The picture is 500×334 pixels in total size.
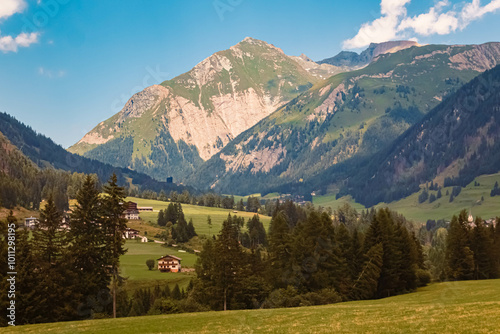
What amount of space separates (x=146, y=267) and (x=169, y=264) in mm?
7055

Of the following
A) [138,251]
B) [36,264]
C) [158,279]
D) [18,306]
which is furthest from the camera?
[138,251]

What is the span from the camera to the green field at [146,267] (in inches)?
4926

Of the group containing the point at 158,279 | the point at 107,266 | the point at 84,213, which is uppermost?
the point at 84,213

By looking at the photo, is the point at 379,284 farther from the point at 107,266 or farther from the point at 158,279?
the point at 158,279

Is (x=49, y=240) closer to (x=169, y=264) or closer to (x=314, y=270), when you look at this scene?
(x=314, y=270)

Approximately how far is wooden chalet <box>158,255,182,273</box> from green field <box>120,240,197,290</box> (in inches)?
83.3

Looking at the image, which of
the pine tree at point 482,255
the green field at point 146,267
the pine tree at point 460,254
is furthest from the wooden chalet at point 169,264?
the pine tree at point 482,255

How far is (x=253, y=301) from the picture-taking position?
271 feet

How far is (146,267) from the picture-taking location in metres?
148

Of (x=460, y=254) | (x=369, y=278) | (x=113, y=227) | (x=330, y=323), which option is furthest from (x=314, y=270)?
(x=330, y=323)

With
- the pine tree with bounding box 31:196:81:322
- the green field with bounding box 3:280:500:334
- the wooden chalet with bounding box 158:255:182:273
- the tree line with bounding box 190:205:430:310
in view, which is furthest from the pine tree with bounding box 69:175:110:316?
the wooden chalet with bounding box 158:255:182:273

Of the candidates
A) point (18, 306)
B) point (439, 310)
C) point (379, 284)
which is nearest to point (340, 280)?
point (379, 284)

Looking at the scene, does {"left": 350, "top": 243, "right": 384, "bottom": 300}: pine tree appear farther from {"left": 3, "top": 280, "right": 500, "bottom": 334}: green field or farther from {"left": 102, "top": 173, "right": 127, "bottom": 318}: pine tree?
{"left": 102, "top": 173, "right": 127, "bottom": 318}: pine tree

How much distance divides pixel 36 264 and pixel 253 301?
121 ft
